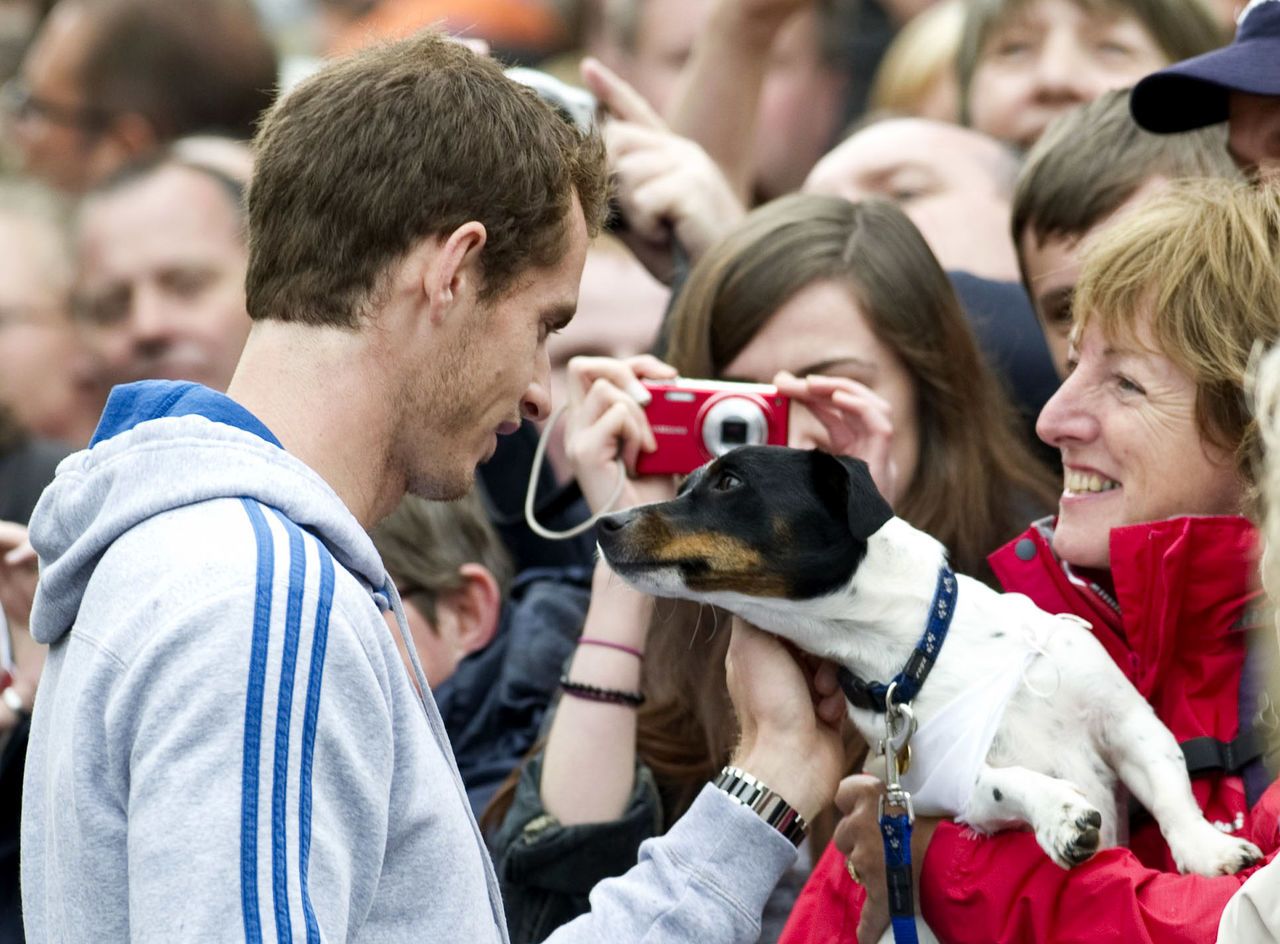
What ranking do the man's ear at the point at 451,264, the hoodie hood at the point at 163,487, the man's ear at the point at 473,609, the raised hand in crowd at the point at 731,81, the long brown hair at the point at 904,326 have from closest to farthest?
the hoodie hood at the point at 163,487 < the man's ear at the point at 451,264 < the long brown hair at the point at 904,326 < the man's ear at the point at 473,609 < the raised hand in crowd at the point at 731,81

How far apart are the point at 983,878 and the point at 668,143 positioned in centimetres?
230

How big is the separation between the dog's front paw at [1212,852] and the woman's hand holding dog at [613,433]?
1.34 metres

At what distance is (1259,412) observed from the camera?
188 centimetres

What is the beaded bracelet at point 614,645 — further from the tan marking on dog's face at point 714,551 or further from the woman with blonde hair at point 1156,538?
the woman with blonde hair at point 1156,538

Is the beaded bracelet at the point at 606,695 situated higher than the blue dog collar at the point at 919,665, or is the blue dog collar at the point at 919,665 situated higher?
the blue dog collar at the point at 919,665

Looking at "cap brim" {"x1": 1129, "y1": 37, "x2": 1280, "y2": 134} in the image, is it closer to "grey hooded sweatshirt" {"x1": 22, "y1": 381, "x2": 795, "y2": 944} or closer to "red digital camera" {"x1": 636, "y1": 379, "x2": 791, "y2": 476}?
"red digital camera" {"x1": 636, "y1": 379, "x2": 791, "y2": 476}

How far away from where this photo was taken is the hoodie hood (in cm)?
169

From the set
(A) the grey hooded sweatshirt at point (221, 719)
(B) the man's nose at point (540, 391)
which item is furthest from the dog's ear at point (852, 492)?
(A) the grey hooded sweatshirt at point (221, 719)

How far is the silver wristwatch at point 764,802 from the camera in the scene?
223 centimetres

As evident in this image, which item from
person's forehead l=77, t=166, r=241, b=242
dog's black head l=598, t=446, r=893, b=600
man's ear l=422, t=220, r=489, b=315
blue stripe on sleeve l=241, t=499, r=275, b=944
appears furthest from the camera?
person's forehead l=77, t=166, r=241, b=242

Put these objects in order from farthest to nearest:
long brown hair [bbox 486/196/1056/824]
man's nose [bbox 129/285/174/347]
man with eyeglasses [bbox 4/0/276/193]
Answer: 1. man with eyeglasses [bbox 4/0/276/193]
2. man's nose [bbox 129/285/174/347]
3. long brown hair [bbox 486/196/1056/824]

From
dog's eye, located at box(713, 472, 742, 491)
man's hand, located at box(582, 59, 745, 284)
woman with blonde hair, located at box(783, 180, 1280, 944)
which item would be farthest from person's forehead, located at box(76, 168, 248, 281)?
woman with blonde hair, located at box(783, 180, 1280, 944)

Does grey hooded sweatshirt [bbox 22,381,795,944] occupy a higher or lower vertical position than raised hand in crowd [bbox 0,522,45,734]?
higher

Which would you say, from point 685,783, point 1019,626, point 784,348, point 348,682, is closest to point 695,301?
point 784,348
